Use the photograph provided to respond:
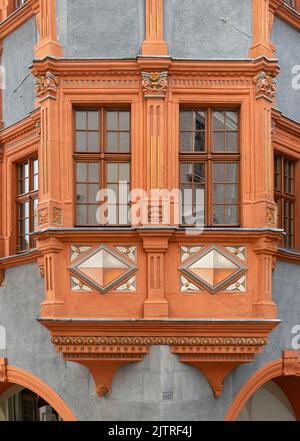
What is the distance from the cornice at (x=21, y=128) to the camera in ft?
32.9

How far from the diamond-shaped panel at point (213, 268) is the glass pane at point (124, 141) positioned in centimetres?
190

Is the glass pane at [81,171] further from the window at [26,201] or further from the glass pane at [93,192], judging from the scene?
the window at [26,201]

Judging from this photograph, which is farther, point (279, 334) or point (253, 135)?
point (279, 334)

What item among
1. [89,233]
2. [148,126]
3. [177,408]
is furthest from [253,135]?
[177,408]

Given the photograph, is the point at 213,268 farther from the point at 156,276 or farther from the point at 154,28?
the point at 154,28

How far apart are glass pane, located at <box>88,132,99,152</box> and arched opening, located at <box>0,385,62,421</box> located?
613 cm

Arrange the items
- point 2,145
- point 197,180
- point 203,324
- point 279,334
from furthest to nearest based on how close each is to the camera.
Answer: point 2,145, point 279,334, point 197,180, point 203,324

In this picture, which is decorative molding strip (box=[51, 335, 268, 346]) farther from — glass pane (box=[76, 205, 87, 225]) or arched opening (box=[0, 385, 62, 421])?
arched opening (box=[0, 385, 62, 421])

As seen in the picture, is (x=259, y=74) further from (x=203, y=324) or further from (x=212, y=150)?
(x=203, y=324)

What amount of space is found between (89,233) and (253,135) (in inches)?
109

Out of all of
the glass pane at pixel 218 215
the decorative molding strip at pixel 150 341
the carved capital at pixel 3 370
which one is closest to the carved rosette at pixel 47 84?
the glass pane at pixel 218 215

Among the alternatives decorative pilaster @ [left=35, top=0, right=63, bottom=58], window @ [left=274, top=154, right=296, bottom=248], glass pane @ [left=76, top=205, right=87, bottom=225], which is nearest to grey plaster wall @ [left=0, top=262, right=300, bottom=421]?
window @ [left=274, top=154, right=296, bottom=248]

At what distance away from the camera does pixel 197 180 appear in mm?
9461

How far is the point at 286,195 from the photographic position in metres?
11.2
